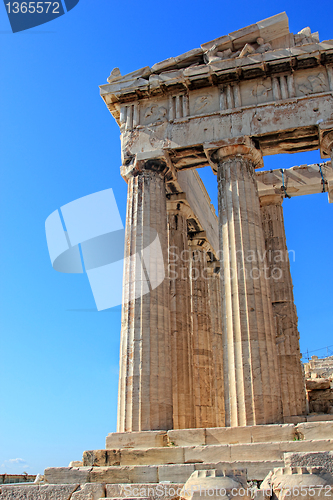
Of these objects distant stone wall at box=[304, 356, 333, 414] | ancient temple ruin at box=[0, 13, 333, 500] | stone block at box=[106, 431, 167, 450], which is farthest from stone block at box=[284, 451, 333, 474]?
distant stone wall at box=[304, 356, 333, 414]

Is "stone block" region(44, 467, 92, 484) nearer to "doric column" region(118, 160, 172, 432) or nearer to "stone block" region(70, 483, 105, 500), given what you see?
"stone block" region(70, 483, 105, 500)

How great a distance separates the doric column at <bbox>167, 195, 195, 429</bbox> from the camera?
19.8 m

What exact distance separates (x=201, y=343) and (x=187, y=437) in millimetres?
9031

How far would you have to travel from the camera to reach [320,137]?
17.8 metres

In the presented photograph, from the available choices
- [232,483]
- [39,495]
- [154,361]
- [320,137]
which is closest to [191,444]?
[154,361]

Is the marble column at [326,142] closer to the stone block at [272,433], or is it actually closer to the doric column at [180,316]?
the doric column at [180,316]

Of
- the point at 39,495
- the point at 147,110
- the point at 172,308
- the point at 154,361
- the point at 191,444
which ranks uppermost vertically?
the point at 147,110

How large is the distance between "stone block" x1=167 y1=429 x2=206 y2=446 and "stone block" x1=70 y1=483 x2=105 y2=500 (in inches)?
117

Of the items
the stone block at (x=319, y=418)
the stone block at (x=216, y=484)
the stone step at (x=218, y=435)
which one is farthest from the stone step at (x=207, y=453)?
the stone block at (x=319, y=418)

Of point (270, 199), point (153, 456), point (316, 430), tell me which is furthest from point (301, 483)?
point (270, 199)

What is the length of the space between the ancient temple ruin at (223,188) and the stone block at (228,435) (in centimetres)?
42

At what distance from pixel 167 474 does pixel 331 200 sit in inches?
612

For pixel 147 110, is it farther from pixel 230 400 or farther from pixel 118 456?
pixel 118 456

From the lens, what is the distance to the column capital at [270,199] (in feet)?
82.2
